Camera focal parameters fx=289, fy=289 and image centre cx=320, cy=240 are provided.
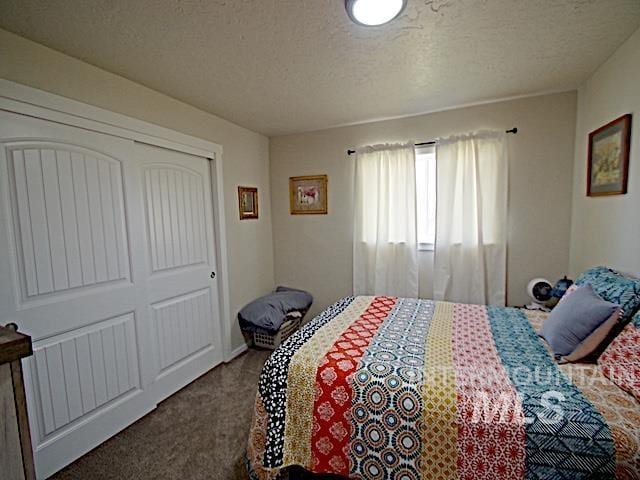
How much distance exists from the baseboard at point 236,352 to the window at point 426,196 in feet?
7.21

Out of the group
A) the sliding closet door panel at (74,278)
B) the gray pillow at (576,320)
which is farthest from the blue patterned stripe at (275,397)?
the gray pillow at (576,320)

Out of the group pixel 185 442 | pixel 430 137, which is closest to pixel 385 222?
pixel 430 137

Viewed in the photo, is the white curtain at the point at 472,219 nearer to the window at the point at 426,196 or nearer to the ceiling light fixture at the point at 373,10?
the window at the point at 426,196

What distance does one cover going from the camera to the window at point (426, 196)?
2982 millimetres

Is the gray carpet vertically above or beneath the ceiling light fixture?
beneath

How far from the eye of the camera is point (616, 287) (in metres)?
1.53

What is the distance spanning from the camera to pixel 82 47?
164 centimetres

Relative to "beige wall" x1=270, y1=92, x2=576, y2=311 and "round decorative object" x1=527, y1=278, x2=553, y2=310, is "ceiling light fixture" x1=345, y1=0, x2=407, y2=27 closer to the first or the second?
"beige wall" x1=270, y1=92, x2=576, y2=311

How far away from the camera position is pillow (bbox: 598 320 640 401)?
1.19 metres

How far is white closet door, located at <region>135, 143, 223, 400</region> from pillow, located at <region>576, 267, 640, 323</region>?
2.88 m

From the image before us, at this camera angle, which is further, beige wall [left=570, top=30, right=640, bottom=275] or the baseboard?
the baseboard

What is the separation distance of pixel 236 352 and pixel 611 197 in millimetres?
3407

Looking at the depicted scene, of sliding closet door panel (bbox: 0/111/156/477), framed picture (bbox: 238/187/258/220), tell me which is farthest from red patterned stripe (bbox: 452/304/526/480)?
framed picture (bbox: 238/187/258/220)

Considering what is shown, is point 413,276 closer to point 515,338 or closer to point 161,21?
point 515,338
